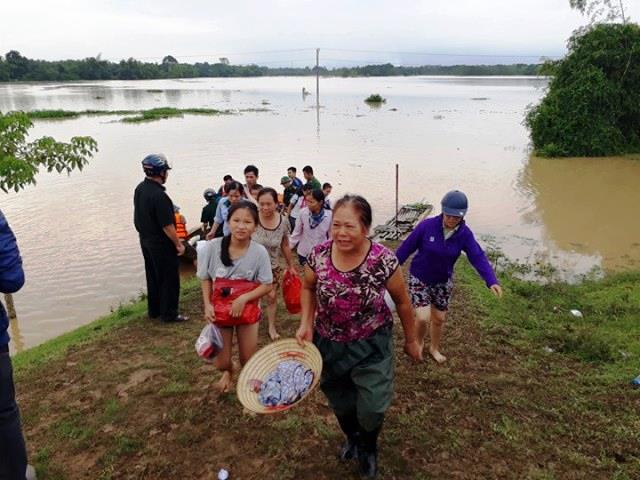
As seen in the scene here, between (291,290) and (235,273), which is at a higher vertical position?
(235,273)

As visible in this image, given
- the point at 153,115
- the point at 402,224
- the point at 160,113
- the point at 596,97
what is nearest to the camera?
the point at 402,224

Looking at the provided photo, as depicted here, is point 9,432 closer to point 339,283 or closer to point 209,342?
point 209,342

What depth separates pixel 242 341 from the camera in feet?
12.3

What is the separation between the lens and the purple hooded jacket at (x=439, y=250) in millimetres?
4055

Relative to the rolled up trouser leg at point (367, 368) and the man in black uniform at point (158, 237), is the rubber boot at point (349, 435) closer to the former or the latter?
the rolled up trouser leg at point (367, 368)

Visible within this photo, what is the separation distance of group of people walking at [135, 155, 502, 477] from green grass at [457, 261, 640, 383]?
1512 millimetres

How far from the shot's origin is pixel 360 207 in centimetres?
255

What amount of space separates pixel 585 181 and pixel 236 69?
605 feet

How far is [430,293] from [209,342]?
6.71ft

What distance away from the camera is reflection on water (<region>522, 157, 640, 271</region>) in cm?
1091

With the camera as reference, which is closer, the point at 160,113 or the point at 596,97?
the point at 596,97

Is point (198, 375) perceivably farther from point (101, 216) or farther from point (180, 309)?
point (101, 216)

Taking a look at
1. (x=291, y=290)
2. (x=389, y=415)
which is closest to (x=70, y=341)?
(x=291, y=290)

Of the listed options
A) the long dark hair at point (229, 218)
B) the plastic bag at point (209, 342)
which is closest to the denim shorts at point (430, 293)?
the long dark hair at point (229, 218)
